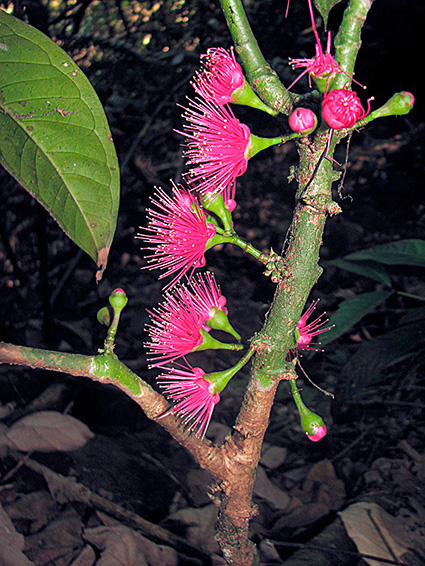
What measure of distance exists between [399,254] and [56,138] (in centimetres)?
104

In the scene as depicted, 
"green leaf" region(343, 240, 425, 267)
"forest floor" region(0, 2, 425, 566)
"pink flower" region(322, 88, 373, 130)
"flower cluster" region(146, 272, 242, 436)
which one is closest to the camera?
"pink flower" region(322, 88, 373, 130)

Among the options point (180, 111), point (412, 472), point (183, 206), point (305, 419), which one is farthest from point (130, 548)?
point (180, 111)

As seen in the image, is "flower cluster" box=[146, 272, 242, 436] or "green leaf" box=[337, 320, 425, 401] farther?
"green leaf" box=[337, 320, 425, 401]

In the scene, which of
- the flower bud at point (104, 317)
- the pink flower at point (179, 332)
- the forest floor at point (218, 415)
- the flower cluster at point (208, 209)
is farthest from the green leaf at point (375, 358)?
the flower bud at point (104, 317)

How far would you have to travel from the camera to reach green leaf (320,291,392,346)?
3.61 feet

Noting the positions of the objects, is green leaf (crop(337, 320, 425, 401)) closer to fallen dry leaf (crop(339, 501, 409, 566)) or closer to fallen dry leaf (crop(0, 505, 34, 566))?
fallen dry leaf (crop(339, 501, 409, 566))

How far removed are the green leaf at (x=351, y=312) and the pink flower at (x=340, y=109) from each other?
737mm

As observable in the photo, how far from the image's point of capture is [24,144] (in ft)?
1.31

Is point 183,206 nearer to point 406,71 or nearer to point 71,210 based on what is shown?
point 71,210

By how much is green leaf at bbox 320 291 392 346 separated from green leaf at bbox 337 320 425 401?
8cm

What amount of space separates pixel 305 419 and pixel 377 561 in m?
0.43

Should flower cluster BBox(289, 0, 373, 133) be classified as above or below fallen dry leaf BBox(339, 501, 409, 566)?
above

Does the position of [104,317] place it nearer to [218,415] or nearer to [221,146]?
[221,146]

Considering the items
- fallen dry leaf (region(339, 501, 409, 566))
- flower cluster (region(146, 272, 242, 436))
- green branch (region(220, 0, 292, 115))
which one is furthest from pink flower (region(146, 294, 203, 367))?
fallen dry leaf (region(339, 501, 409, 566))
